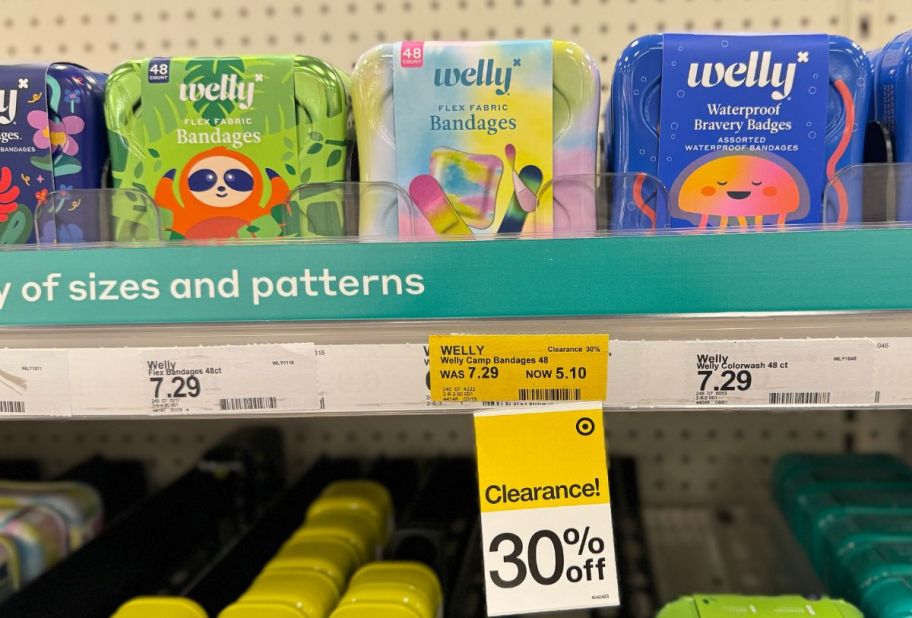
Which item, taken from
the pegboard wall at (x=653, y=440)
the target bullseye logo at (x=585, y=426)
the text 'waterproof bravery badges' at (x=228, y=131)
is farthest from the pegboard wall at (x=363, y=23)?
the target bullseye logo at (x=585, y=426)

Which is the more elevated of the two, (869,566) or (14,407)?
(14,407)

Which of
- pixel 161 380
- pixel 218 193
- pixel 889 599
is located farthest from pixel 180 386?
pixel 889 599

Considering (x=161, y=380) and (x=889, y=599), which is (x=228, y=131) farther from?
Result: (x=889, y=599)

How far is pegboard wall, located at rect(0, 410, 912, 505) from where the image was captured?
4.21 feet

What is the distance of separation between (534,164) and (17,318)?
1.89 feet

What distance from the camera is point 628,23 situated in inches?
46.8

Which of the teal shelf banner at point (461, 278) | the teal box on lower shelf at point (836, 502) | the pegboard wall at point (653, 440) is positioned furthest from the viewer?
the pegboard wall at point (653, 440)

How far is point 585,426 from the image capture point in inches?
25.2

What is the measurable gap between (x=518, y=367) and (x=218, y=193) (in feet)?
1.52

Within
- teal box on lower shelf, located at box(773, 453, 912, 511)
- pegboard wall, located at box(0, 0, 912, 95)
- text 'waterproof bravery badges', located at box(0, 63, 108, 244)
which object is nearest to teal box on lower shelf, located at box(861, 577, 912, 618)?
teal box on lower shelf, located at box(773, 453, 912, 511)

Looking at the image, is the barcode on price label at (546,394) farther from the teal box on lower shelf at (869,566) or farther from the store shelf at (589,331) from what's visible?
the teal box on lower shelf at (869,566)

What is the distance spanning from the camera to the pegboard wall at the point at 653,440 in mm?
1282

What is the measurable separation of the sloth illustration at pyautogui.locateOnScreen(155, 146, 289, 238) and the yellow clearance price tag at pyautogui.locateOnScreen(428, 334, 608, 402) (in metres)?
0.35

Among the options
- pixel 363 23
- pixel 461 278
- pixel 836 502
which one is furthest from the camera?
pixel 363 23
